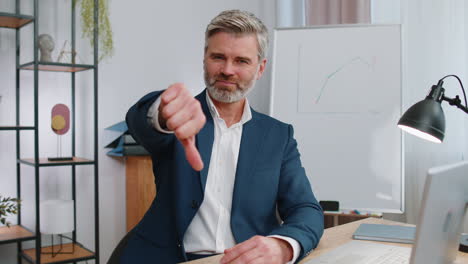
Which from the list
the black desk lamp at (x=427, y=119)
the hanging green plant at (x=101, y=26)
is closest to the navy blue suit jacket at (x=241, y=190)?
the black desk lamp at (x=427, y=119)

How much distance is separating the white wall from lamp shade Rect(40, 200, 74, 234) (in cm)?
30

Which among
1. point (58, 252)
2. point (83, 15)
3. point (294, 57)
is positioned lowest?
point (58, 252)

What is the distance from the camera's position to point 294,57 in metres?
2.76

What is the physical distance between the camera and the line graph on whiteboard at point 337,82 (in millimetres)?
2570

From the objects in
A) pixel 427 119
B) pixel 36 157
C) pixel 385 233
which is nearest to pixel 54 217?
pixel 36 157

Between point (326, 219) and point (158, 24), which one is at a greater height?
point (158, 24)

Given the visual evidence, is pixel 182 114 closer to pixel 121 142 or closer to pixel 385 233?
pixel 385 233

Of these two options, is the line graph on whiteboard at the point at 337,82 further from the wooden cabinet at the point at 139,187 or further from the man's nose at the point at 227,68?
the man's nose at the point at 227,68

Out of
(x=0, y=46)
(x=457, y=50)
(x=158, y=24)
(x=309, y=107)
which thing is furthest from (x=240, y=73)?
(x=158, y=24)

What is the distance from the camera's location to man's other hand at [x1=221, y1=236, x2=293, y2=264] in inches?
42.6

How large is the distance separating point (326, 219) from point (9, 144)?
1874 millimetres

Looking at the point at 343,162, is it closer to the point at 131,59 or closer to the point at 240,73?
the point at 240,73

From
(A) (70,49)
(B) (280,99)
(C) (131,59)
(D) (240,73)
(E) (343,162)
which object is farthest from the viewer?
(C) (131,59)

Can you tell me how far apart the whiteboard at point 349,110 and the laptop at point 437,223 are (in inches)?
50.6
